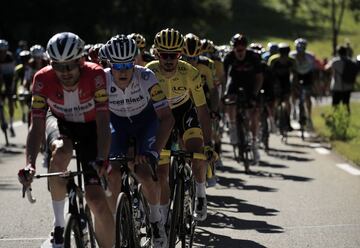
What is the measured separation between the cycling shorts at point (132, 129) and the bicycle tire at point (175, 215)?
46cm

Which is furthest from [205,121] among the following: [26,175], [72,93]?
[26,175]

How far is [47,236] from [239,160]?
5.98 m

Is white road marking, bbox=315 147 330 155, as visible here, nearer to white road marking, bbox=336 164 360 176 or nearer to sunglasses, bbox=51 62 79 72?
white road marking, bbox=336 164 360 176

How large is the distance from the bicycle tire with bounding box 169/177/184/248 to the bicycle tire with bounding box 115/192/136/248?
482 millimetres

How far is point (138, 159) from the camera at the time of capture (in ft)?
23.2

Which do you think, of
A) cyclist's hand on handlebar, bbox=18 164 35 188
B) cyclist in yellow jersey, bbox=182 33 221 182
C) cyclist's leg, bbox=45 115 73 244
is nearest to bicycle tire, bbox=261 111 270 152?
cyclist in yellow jersey, bbox=182 33 221 182

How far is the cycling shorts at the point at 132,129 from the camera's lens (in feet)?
25.9

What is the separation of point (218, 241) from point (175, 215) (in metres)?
1.53

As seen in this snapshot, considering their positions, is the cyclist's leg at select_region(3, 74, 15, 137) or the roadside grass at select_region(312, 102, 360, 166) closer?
the roadside grass at select_region(312, 102, 360, 166)

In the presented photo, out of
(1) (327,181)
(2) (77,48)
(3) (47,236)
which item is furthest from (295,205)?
(2) (77,48)

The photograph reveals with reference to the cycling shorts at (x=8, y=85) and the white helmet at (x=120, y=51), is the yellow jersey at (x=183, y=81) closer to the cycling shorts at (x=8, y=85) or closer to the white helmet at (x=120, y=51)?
the white helmet at (x=120, y=51)

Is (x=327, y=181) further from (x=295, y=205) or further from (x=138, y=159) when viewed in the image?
(x=138, y=159)

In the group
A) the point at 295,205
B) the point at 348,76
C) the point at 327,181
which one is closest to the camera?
the point at 295,205

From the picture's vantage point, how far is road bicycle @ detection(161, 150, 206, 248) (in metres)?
7.56
